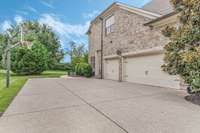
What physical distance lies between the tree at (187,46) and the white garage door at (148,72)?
215 cm

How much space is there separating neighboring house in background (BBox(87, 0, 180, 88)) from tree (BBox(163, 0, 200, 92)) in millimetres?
1628

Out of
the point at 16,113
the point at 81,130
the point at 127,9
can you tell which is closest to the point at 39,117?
the point at 16,113

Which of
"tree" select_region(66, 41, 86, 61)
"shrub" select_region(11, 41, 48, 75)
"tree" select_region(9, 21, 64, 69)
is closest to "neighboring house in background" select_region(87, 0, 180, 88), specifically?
"shrub" select_region(11, 41, 48, 75)

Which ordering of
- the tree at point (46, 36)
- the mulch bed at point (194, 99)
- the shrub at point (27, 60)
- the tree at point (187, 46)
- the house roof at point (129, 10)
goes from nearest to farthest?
1. the tree at point (187, 46)
2. the mulch bed at point (194, 99)
3. the house roof at point (129, 10)
4. the shrub at point (27, 60)
5. the tree at point (46, 36)

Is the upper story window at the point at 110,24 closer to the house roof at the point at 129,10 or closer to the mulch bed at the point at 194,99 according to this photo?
the house roof at the point at 129,10

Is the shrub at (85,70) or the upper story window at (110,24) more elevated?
the upper story window at (110,24)

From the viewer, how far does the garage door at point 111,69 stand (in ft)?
44.0

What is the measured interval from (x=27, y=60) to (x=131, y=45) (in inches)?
602

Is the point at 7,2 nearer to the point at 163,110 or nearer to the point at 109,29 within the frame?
the point at 109,29

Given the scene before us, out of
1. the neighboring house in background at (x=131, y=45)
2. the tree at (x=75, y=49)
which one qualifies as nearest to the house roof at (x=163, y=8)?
the neighboring house in background at (x=131, y=45)

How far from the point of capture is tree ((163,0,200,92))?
510 cm

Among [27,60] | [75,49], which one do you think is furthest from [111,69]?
[75,49]

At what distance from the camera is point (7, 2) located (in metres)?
20.0

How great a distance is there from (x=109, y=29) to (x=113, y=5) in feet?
7.08
